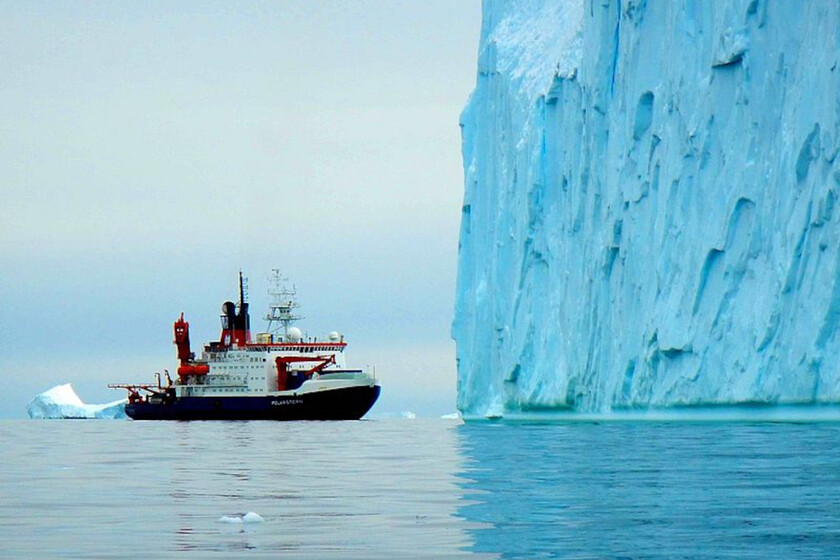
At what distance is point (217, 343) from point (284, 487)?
43349 mm

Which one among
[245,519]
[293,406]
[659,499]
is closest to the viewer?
[245,519]

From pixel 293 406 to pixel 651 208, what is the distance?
2511 centimetres

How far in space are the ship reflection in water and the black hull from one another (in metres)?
32.4

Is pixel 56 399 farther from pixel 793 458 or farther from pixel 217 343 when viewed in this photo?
pixel 793 458

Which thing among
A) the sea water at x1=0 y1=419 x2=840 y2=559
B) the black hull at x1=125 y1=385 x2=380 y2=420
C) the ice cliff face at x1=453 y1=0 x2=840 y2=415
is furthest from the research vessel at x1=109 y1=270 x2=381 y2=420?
the sea water at x1=0 y1=419 x2=840 y2=559

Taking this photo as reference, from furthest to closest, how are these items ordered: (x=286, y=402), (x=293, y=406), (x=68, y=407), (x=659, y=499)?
(x=68, y=407), (x=286, y=402), (x=293, y=406), (x=659, y=499)

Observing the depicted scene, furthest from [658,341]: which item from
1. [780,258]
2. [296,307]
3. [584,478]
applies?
[296,307]

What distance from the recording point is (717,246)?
2608 centimetres

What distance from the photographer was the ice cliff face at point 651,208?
79.7 feet

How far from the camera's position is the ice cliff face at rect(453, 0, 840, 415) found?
79.7 feet

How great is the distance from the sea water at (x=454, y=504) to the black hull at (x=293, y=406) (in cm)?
3169

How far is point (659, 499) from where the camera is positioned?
10484mm

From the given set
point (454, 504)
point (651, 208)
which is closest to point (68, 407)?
point (651, 208)

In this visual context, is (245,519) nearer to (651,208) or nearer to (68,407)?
(651,208)
